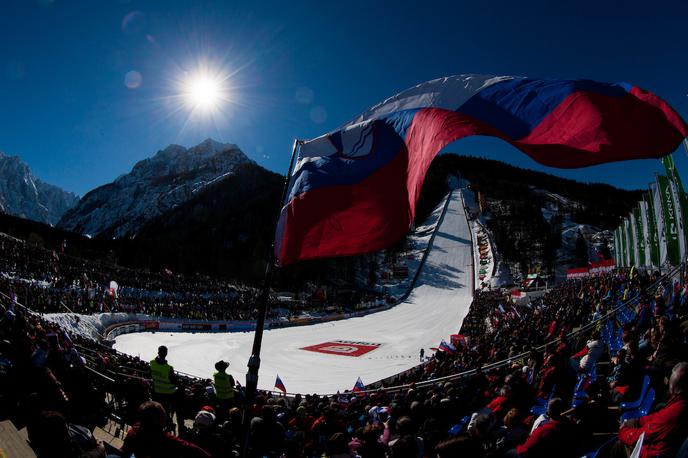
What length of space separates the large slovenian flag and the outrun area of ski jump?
52.7 ft

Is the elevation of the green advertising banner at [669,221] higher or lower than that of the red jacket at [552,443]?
higher

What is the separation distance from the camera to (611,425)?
15.1 ft

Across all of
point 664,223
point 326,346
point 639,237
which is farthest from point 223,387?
point 639,237

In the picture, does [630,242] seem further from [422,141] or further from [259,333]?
[259,333]

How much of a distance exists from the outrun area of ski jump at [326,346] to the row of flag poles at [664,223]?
15.1 metres

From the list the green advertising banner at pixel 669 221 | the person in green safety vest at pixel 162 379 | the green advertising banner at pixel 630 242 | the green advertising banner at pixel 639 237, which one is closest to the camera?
the person in green safety vest at pixel 162 379

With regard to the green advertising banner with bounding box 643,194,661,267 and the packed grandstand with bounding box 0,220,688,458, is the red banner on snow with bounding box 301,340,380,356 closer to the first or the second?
the packed grandstand with bounding box 0,220,688,458

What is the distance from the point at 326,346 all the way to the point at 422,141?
29343 millimetres

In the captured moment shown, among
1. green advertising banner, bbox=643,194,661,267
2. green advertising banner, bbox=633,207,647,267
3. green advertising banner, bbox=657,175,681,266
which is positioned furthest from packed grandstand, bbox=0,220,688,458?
green advertising banner, bbox=633,207,647,267

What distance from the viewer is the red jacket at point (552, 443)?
297 cm

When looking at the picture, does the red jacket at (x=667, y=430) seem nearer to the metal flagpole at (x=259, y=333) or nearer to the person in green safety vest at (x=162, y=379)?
the metal flagpole at (x=259, y=333)

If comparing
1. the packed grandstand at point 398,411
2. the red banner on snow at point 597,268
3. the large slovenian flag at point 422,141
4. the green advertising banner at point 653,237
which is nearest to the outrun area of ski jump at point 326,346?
the packed grandstand at point 398,411

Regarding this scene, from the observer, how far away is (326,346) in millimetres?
32188

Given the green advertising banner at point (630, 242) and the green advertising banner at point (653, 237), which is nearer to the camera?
the green advertising banner at point (653, 237)
